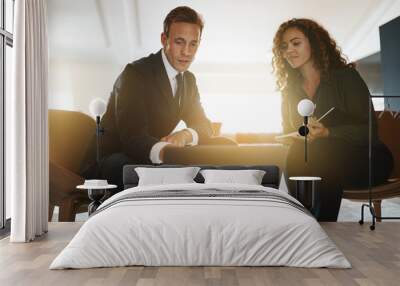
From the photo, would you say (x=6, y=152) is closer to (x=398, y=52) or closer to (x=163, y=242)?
(x=163, y=242)

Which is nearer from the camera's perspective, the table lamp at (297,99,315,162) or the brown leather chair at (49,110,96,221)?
the table lamp at (297,99,315,162)

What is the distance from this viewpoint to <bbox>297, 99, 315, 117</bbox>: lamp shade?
6430mm

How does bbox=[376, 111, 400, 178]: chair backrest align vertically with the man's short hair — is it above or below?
below

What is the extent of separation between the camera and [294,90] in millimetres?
6738

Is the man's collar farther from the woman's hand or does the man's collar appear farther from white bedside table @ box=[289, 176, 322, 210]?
white bedside table @ box=[289, 176, 322, 210]

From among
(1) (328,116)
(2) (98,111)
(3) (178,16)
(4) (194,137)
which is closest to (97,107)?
(2) (98,111)

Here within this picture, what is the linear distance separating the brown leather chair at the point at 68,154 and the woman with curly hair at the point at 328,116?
248 cm

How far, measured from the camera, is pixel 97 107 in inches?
258

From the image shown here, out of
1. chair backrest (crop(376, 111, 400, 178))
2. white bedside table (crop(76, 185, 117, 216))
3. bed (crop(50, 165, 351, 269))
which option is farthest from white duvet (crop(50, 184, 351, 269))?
chair backrest (crop(376, 111, 400, 178))

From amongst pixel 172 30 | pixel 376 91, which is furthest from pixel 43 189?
pixel 376 91

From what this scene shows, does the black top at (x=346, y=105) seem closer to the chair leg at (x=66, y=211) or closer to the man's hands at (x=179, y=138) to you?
the man's hands at (x=179, y=138)

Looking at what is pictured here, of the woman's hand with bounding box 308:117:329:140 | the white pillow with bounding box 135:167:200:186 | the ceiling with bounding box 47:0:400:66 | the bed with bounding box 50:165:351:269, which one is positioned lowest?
the bed with bounding box 50:165:351:269

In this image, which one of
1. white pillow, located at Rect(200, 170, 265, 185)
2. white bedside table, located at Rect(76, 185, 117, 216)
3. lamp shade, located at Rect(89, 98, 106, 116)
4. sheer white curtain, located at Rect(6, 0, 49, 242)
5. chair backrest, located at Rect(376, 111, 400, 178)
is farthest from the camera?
chair backrest, located at Rect(376, 111, 400, 178)

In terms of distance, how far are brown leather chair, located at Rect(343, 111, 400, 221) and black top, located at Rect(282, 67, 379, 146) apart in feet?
0.35
